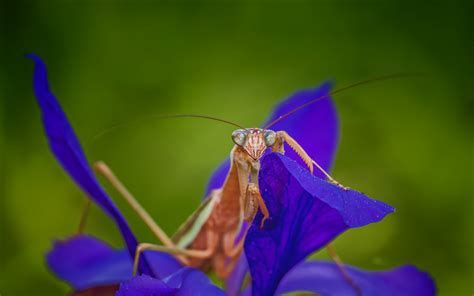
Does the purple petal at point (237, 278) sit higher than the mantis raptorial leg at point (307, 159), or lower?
lower

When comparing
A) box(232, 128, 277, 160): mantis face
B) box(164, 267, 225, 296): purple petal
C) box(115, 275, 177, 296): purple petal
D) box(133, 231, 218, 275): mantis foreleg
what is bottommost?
box(133, 231, 218, 275): mantis foreleg

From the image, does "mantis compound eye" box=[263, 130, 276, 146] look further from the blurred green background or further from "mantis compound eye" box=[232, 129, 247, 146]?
the blurred green background

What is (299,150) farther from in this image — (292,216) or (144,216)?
(144,216)

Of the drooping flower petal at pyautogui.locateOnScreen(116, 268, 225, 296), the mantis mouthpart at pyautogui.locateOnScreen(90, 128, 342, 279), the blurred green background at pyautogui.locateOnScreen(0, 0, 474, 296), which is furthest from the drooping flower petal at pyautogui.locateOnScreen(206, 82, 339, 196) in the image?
the blurred green background at pyautogui.locateOnScreen(0, 0, 474, 296)

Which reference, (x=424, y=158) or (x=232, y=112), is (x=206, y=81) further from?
(x=424, y=158)

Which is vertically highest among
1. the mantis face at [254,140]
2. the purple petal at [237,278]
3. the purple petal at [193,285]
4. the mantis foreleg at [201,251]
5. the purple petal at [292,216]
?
the mantis face at [254,140]

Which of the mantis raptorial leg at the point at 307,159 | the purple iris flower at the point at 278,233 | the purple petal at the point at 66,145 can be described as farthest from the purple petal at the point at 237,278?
the purple petal at the point at 66,145

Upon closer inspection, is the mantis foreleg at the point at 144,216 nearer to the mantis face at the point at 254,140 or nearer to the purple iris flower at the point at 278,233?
the purple iris flower at the point at 278,233
